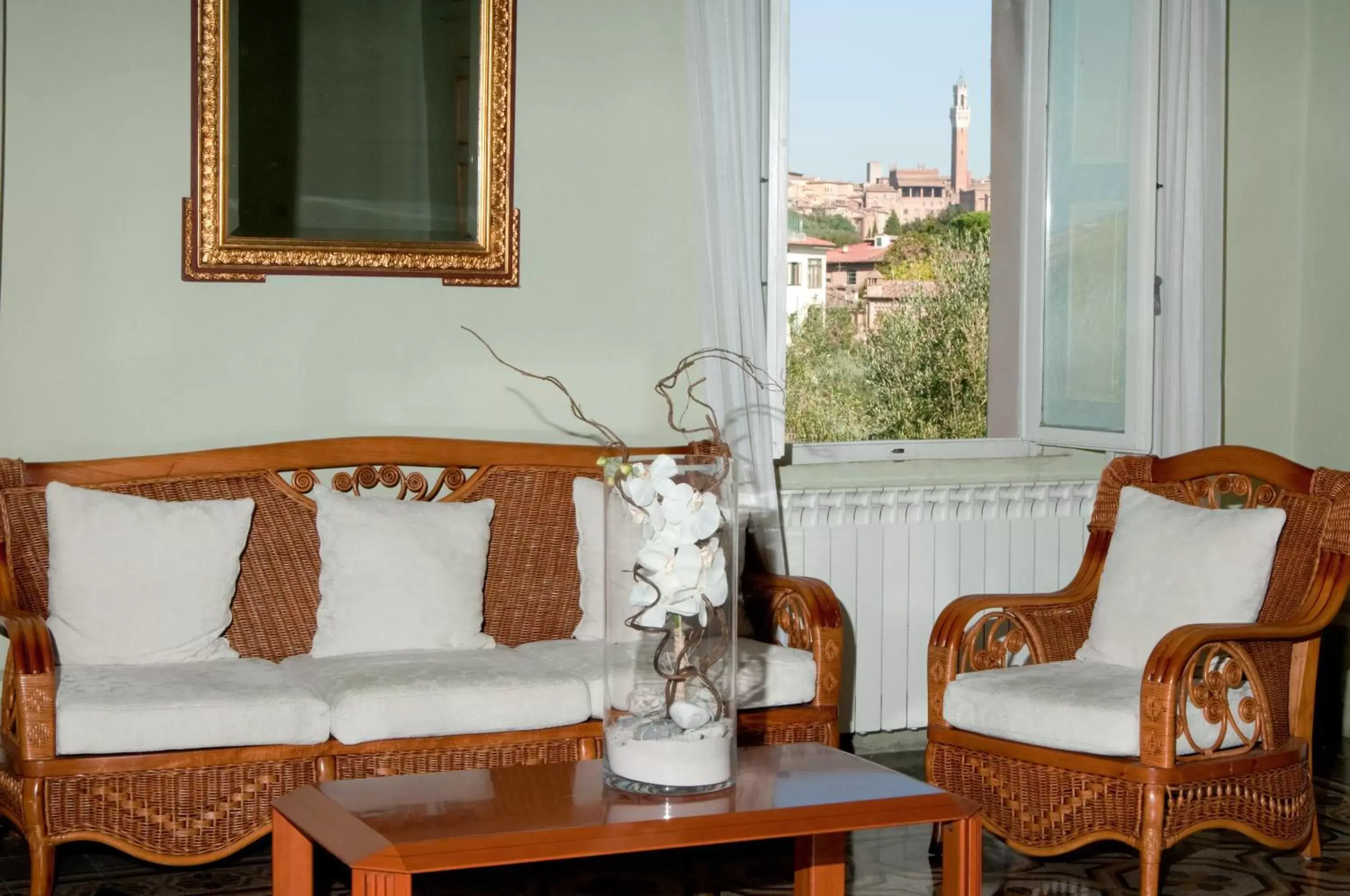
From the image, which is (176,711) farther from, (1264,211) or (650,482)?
(1264,211)

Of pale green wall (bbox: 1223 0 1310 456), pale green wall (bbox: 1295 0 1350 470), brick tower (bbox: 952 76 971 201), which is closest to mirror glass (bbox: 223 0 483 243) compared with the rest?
brick tower (bbox: 952 76 971 201)

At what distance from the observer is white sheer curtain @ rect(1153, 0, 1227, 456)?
4.29 m

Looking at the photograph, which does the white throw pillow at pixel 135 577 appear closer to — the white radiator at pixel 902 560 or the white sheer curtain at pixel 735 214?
the white sheer curtain at pixel 735 214

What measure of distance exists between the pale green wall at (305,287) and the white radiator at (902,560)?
0.61 metres

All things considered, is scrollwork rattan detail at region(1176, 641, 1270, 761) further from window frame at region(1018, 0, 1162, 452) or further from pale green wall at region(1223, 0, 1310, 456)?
pale green wall at region(1223, 0, 1310, 456)

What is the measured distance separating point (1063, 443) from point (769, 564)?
3.28 ft

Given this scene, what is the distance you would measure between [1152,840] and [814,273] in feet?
7.60

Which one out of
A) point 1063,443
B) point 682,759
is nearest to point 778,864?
point 682,759

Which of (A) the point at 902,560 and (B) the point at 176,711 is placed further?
(A) the point at 902,560

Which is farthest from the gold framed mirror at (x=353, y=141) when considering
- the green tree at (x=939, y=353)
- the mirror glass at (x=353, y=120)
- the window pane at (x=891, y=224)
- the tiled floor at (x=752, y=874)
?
the green tree at (x=939, y=353)

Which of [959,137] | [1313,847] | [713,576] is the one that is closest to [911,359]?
[959,137]

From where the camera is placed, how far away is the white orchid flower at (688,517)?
2.42 m

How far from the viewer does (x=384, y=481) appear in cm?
377

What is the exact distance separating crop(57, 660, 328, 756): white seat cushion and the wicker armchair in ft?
4.63
